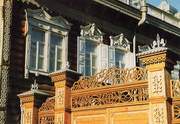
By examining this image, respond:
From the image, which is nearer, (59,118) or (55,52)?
(59,118)

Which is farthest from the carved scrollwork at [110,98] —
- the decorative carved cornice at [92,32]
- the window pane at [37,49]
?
the decorative carved cornice at [92,32]

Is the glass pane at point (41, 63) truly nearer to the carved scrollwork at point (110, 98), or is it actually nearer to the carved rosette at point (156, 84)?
the carved scrollwork at point (110, 98)

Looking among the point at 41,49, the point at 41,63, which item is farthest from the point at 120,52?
the point at 41,63

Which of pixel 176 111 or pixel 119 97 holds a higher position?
pixel 119 97

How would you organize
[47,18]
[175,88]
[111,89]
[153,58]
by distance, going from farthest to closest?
[47,18], [111,89], [153,58], [175,88]

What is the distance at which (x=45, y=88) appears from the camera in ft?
43.7

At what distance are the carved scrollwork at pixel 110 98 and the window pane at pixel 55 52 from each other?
4.44m

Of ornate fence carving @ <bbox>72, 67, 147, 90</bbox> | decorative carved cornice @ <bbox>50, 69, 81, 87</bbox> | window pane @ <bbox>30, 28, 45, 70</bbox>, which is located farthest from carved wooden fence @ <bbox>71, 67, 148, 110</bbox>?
window pane @ <bbox>30, 28, 45, 70</bbox>

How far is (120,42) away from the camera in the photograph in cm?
1675

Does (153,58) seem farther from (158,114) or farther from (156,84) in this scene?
(158,114)

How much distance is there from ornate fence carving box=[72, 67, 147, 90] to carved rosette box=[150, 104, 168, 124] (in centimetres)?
74

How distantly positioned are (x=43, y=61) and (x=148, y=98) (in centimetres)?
616

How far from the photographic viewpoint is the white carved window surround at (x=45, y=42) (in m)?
13.4

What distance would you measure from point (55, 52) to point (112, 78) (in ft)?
18.0
